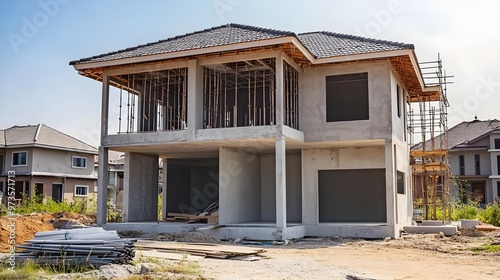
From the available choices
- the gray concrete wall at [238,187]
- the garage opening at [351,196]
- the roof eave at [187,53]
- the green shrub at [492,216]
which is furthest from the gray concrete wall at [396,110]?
the green shrub at [492,216]

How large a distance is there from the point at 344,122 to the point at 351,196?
273 cm

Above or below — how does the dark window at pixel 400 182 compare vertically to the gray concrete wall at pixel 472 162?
below

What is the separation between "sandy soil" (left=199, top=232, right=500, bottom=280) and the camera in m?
9.34

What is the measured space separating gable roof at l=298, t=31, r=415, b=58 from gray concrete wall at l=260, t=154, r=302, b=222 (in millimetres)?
4221

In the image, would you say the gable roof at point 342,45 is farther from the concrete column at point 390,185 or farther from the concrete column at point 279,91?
the concrete column at point 390,185

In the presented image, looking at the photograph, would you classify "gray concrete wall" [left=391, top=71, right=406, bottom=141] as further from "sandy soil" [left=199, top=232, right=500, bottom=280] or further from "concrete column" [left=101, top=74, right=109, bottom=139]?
"concrete column" [left=101, top=74, right=109, bottom=139]

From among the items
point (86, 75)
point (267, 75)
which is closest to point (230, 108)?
point (267, 75)

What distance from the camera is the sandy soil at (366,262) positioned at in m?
9.34

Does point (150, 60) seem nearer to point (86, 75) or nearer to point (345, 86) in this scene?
point (86, 75)

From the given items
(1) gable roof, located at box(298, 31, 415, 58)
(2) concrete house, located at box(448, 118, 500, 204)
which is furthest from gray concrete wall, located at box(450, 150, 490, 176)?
(1) gable roof, located at box(298, 31, 415, 58)

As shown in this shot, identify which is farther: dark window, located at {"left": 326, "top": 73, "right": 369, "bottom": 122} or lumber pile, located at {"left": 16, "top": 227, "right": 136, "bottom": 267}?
dark window, located at {"left": 326, "top": 73, "right": 369, "bottom": 122}

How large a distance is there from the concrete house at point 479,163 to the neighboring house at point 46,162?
89.1ft

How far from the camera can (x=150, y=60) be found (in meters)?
16.2

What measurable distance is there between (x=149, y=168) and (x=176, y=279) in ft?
39.9
